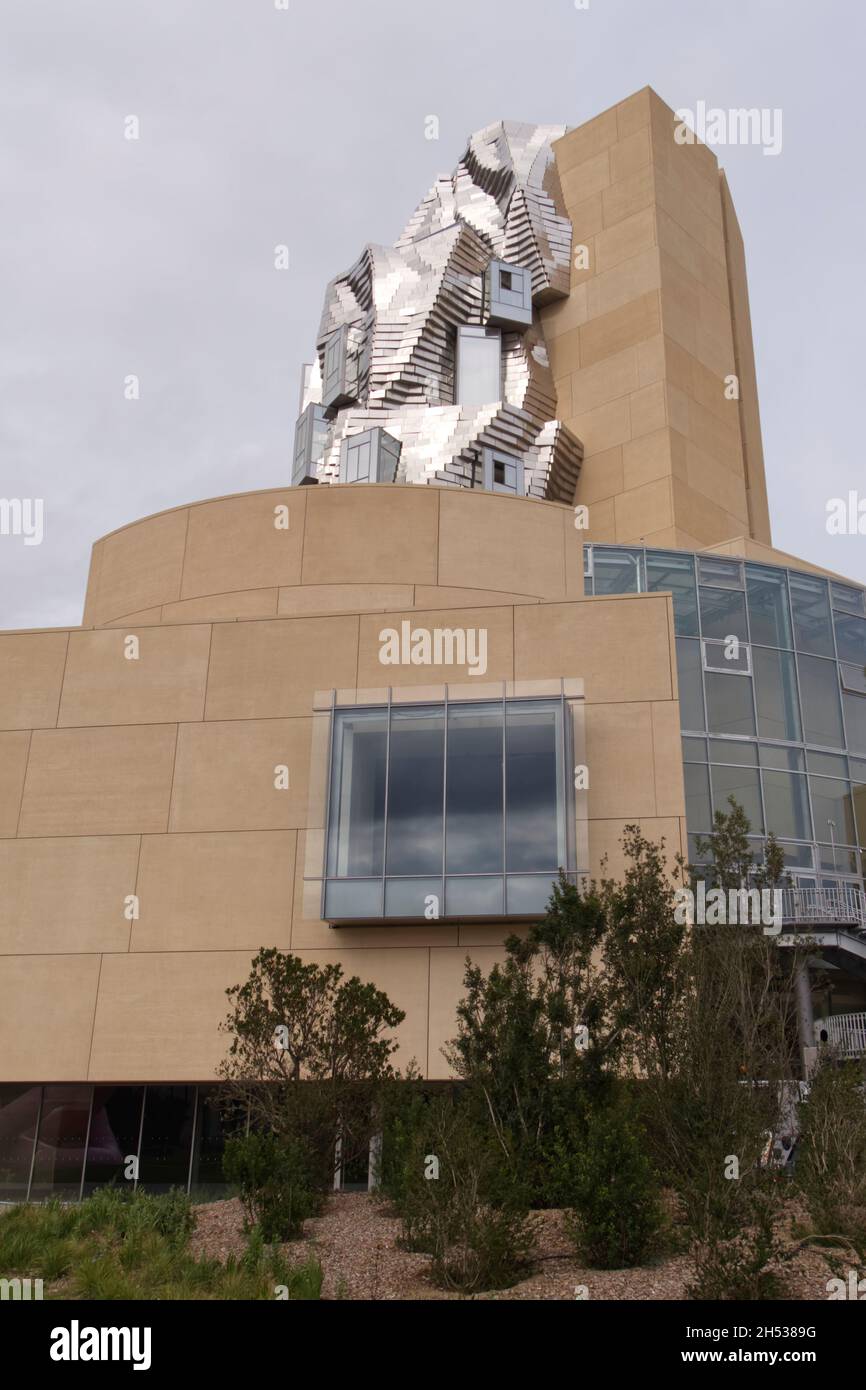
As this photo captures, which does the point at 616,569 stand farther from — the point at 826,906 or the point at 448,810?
the point at 448,810

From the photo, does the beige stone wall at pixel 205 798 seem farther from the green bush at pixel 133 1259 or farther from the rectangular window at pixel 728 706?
the rectangular window at pixel 728 706

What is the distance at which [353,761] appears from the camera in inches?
832

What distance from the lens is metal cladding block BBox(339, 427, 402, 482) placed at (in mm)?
36219

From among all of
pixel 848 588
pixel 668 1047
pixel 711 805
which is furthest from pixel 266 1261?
pixel 848 588

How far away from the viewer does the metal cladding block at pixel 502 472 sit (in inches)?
1454

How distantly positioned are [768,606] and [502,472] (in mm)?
10750

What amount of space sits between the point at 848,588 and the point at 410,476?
13325mm

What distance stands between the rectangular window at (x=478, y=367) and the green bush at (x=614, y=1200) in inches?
1259

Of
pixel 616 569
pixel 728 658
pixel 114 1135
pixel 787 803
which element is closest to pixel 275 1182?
pixel 114 1135

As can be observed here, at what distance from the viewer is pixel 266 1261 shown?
461 inches

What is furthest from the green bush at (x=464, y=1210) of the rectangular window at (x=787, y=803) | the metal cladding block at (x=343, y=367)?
the metal cladding block at (x=343, y=367)
